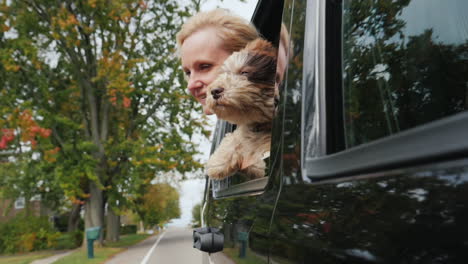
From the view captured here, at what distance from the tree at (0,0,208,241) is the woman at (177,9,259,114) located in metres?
14.6

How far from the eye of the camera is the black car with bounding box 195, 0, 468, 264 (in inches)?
24.3

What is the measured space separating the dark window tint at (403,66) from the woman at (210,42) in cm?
145

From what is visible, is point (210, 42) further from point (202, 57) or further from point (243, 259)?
point (243, 259)

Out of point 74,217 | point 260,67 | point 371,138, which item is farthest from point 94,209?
point 371,138

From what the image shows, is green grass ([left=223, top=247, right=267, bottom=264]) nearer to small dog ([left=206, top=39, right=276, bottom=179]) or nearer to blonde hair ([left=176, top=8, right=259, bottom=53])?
small dog ([left=206, top=39, right=276, bottom=179])

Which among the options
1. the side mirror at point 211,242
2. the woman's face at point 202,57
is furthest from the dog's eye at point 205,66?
the side mirror at point 211,242

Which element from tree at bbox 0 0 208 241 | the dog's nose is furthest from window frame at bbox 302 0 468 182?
tree at bbox 0 0 208 241

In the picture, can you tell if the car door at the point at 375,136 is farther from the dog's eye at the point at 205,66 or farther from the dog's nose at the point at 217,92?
the dog's eye at the point at 205,66

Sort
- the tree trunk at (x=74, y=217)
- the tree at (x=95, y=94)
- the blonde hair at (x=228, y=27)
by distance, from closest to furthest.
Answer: the blonde hair at (x=228, y=27) < the tree at (x=95, y=94) < the tree trunk at (x=74, y=217)

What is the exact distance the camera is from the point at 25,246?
25469 mm

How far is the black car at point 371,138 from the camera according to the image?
617mm

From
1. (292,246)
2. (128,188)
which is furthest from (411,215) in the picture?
(128,188)

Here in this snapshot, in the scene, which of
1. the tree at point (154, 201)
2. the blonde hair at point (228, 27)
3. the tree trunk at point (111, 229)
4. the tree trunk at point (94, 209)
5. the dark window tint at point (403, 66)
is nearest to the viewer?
the dark window tint at point (403, 66)

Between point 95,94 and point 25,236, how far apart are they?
1039 cm
